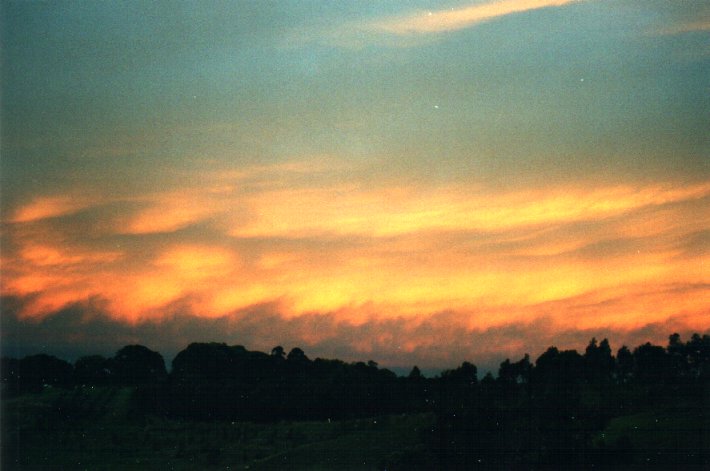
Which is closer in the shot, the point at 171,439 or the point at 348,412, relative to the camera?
the point at 171,439

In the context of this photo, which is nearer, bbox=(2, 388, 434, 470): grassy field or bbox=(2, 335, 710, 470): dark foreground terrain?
bbox=(2, 335, 710, 470): dark foreground terrain

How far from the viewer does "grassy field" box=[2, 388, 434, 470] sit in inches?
1028

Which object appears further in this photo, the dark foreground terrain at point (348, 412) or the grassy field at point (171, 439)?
the grassy field at point (171, 439)

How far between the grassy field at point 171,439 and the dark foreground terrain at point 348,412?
0.22 ft

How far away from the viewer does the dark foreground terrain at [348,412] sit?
24734mm

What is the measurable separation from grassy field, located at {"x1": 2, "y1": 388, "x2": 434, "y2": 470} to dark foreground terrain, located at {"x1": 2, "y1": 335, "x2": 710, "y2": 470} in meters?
0.07

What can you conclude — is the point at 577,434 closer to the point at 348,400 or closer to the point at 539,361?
the point at 539,361

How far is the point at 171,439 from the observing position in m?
Answer: 29.3

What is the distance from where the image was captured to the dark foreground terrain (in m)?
24.7

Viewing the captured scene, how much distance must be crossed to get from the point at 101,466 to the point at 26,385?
5.46m

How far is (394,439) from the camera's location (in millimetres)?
26406

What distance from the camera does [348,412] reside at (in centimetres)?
3114

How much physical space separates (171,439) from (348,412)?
6.45 m

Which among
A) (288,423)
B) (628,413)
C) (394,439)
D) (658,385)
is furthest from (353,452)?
(658,385)
